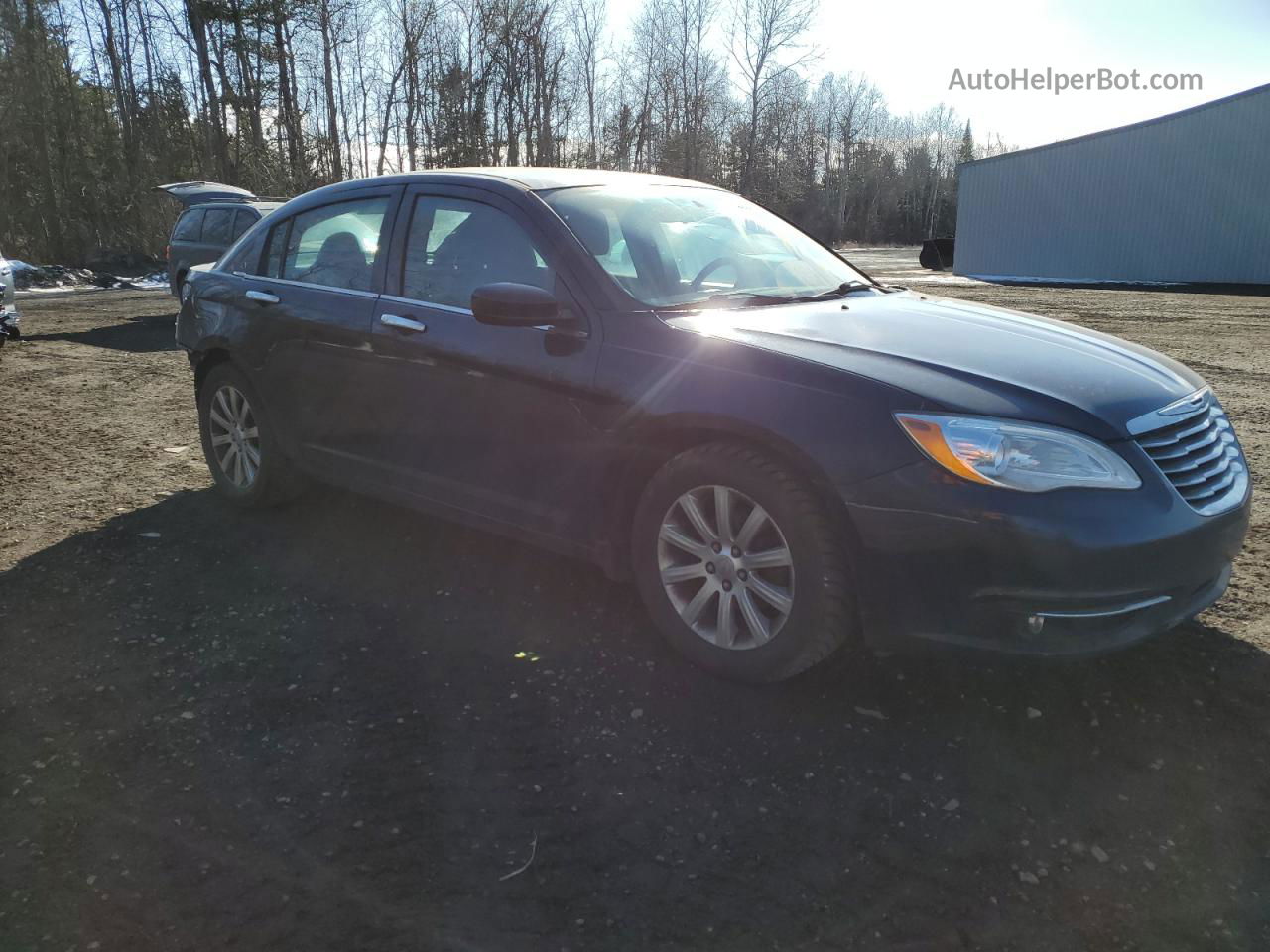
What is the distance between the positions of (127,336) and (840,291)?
40.9ft

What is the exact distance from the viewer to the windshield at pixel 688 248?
3.74 metres

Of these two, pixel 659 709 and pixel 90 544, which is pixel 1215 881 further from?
pixel 90 544

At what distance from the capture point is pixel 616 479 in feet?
11.5

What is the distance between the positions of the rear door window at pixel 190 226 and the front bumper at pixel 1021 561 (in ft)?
45.8

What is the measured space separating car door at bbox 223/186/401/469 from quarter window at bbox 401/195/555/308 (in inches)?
8.1

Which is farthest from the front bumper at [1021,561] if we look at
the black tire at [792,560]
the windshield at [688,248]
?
the windshield at [688,248]

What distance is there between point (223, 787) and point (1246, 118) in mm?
33816

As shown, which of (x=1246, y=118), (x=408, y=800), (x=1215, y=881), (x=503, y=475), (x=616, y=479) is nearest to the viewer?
(x=1215, y=881)

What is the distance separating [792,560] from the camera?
3070 millimetres

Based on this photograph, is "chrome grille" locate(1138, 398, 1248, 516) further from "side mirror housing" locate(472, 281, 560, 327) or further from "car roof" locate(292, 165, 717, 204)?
"car roof" locate(292, 165, 717, 204)

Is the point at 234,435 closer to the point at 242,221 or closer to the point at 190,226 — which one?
the point at 242,221

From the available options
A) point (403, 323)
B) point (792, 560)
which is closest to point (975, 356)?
point (792, 560)

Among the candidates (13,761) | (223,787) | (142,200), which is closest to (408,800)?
(223,787)

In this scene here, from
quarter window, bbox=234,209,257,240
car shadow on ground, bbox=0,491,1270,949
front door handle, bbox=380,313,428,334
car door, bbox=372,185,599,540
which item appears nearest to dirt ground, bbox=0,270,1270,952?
car shadow on ground, bbox=0,491,1270,949
